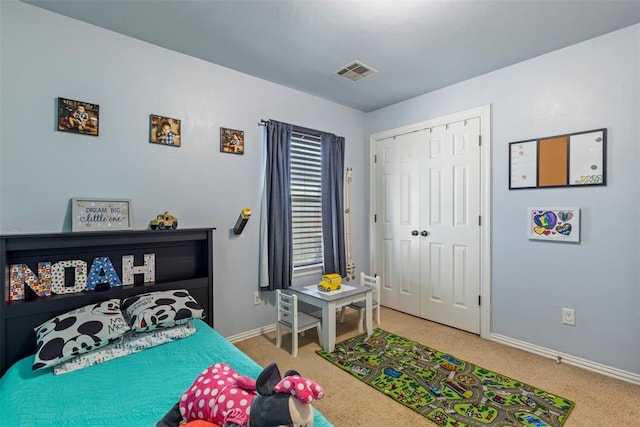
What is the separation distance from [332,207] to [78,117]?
2.42 metres

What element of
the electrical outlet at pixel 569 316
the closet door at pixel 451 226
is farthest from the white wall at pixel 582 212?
the closet door at pixel 451 226

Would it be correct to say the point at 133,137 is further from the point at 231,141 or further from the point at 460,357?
the point at 460,357

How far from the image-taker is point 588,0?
6.00 feet

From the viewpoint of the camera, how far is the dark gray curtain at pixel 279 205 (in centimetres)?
293

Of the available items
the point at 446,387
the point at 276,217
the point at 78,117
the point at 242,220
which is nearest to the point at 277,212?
the point at 276,217

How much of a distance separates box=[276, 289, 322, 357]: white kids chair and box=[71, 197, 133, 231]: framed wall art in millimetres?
1412

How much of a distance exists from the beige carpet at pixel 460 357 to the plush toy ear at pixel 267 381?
1.06 meters

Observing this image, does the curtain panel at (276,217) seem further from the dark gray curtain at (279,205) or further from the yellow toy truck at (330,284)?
the yellow toy truck at (330,284)

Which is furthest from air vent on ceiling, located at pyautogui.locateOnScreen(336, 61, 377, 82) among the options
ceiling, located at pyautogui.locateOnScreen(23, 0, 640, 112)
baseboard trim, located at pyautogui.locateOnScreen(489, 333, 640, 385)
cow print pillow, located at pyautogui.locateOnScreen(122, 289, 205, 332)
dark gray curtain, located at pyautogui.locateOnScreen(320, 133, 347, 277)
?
baseboard trim, located at pyautogui.locateOnScreen(489, 333, 640, 385)

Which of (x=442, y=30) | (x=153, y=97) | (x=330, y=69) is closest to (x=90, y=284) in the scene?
(x=153, y=97)

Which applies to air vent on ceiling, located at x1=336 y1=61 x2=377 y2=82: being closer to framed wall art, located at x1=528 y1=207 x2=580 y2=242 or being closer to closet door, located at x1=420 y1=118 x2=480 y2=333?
closet door, located at x1=420 y1=118 x2=480 y2=333

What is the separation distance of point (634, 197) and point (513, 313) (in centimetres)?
130

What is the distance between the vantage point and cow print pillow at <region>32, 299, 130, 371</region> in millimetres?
1463

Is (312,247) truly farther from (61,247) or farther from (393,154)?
(61,247)
